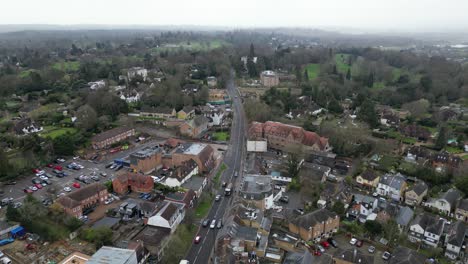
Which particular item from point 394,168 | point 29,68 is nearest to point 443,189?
point 394,168

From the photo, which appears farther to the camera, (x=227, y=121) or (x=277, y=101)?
(x=277, y=101)

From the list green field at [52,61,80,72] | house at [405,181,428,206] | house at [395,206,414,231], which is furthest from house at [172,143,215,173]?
green field at [52,61,80,72]

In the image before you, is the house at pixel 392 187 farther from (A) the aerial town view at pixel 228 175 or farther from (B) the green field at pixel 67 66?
(B) the green field at pixel 67 66

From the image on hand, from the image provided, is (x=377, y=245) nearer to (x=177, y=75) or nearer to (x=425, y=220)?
(x=425, y=220)

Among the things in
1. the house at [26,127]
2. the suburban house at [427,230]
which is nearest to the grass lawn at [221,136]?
the house at [26,127]

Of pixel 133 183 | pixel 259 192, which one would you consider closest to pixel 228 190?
pixel 259 192

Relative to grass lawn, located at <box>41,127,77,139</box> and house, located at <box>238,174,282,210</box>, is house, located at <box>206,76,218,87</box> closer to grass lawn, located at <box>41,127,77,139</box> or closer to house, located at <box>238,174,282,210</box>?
grass lawn, located at <box>41,127,77,139</box>
